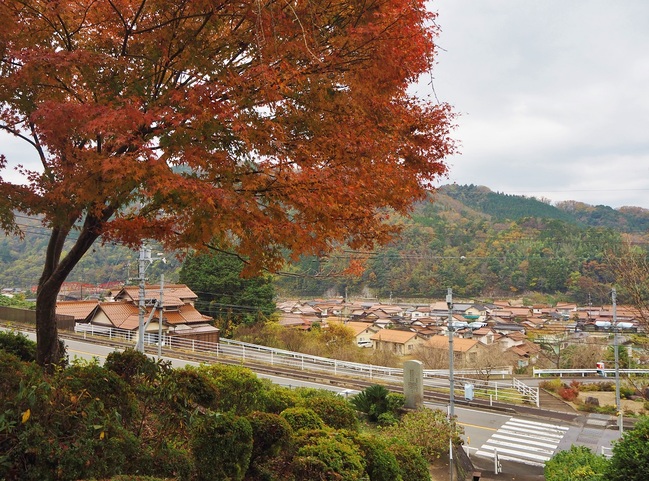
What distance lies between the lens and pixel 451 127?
16.4ft

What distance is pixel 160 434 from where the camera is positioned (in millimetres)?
3699

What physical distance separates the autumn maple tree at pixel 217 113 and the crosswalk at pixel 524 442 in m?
10.7

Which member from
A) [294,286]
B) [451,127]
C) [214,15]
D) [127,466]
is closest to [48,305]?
[127,466]

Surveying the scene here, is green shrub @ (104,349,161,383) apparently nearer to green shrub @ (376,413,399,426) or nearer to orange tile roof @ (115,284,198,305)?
green shrub @ (376,413,399,426)

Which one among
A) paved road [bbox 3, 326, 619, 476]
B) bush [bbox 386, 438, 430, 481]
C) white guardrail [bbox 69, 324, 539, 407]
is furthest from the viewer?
white guardrail [bbox 69, 324, 539, 407]

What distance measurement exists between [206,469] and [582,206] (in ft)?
319

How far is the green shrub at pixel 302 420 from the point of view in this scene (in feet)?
15.0

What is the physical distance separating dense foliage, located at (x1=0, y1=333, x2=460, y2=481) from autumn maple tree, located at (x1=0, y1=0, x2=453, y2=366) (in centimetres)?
131

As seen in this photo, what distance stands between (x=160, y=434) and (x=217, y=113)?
2494mm

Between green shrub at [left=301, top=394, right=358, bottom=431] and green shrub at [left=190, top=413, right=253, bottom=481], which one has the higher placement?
green shrub at [left=190, top=413, right=253, bottom=481]

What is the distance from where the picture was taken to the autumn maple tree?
11.4 feet


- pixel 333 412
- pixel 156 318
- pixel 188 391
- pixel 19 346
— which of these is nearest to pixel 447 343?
pixel 156 318

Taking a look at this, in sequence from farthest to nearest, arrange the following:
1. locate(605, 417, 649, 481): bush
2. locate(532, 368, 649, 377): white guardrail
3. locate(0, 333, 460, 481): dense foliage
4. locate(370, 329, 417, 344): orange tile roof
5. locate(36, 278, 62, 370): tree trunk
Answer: locate(370, 329, 417, 344): orange tile roof, locate(532, 368, 649, 377): white guardrail, locate(36, 278, 62, 370): tree trunk, locate(605, 417, 649, 481): bush, locate(0, 333, 460, 481): dense foliage

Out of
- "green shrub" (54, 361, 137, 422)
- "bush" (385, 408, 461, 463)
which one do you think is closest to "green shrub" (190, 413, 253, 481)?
"green shrub" (54, 361, 137, 422)
